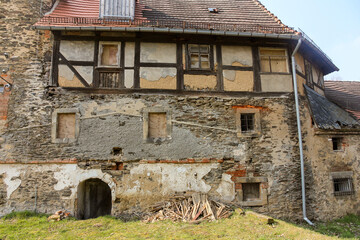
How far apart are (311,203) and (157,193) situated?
→ 5375 mm

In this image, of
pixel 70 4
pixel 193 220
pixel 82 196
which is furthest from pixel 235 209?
pixel 70 4

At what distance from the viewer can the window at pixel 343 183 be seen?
9641 millimetres

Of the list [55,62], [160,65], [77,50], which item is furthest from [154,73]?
[55,62]

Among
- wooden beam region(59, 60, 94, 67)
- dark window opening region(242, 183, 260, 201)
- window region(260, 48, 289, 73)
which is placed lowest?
dark window opening region(242, 183, 260, 201)

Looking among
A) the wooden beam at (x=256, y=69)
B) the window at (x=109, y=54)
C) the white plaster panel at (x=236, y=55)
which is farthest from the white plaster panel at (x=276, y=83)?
the window at (x=109, y=54)

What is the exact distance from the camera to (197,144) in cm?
861

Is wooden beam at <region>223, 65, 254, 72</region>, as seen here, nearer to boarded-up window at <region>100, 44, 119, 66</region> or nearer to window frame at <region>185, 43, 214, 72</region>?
window frame at <region>185, 43, 214, 72</region>

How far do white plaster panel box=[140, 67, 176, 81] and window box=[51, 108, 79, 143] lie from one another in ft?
8.43

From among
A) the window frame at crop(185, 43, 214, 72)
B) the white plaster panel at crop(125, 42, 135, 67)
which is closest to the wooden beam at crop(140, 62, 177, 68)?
the white plaster panel at crop(125, 42, 135, 67)

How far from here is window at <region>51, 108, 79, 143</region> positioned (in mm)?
8414

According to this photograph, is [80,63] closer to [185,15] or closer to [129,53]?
[129,53]

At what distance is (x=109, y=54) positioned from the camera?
29.6 ft

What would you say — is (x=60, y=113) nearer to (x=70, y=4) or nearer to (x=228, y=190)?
(x=70, y=4)

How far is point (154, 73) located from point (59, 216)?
212 inches
